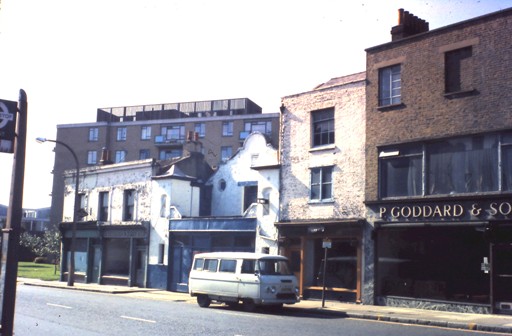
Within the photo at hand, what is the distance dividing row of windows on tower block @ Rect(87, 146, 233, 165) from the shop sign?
4781cm

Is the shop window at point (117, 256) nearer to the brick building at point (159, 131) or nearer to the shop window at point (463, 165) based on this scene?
the shop window at point (463, 165)

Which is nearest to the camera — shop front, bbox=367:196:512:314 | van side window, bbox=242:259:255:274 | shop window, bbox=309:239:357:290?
shop front, bbox=367:196:512:314

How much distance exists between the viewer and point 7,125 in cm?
668

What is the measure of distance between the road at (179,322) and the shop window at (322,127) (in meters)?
7.96

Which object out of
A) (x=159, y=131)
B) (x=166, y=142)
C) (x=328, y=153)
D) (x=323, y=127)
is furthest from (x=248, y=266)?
(x=159, y=131)

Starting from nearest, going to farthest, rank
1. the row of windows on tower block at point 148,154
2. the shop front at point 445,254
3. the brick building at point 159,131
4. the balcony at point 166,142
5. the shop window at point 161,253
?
1. the shop front at point 445,254
2. the shop window at point 161,253
3. the brick building at point 159,131
4. the row of windows on tower block at point 148,154
5. the balcony at point 166,142

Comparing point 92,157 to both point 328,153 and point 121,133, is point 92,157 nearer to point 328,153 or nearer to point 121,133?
point 121,133

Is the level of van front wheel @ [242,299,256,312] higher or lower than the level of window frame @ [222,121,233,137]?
lower

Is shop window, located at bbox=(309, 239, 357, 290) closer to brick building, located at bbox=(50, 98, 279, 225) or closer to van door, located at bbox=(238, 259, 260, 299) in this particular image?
van door, located at bbox=(238, 259, 260, 299)

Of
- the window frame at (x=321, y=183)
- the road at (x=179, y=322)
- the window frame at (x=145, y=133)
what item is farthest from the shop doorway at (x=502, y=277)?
the window frame at (x=145, y=133)

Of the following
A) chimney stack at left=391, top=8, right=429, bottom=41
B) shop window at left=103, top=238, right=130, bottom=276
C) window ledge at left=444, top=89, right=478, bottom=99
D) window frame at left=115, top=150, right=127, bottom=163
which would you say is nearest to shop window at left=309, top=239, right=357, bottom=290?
window ledge at left=444, top=89, right=478, bottom=99

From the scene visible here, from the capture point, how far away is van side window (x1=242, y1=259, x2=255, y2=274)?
2049 centimetres

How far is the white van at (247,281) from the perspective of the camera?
20.0 metres

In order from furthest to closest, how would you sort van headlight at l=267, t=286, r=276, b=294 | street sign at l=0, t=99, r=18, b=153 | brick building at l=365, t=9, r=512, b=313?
1. van headlight at l=267, t=286, r=276, b=294
2. brick building at l=365, t=9, r=512, b=313
3. street sign at l=0, t=99, r=18, b=153
